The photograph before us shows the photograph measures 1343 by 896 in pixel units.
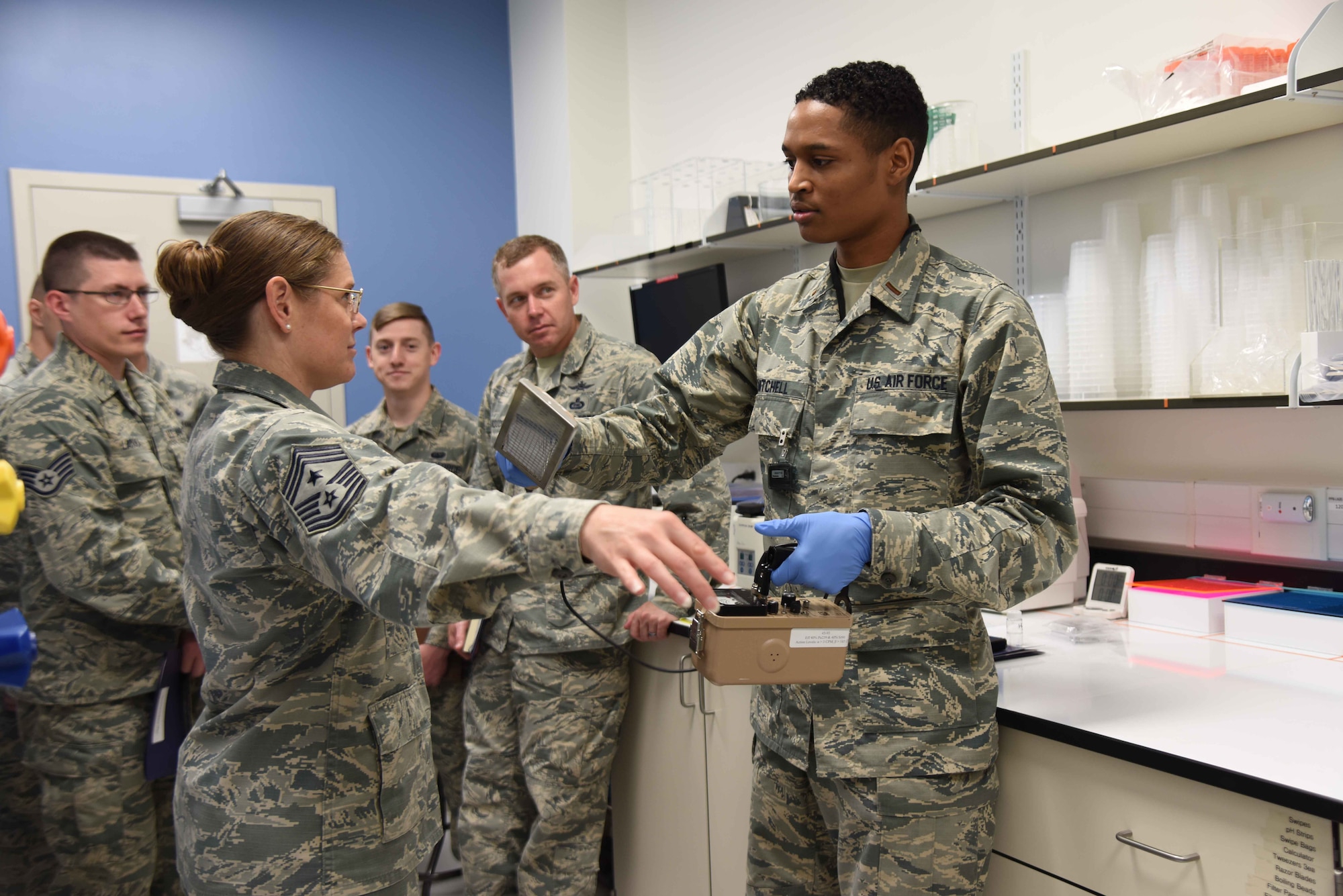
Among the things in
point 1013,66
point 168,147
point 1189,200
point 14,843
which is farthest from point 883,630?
point 168,147

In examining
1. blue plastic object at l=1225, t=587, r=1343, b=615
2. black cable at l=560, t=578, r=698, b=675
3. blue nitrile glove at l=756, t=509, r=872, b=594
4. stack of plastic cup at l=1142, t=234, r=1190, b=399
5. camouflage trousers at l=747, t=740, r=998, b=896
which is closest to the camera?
blue nitrile glove at l=756, t=509, r=872, b=594

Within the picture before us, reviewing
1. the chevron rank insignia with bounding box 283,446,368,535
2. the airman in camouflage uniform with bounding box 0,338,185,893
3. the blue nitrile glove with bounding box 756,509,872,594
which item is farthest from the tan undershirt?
the airman in camouflage uniform with bounding box 0,338,185,893

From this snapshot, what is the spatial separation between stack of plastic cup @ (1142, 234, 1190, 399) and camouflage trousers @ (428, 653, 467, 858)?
202 cm

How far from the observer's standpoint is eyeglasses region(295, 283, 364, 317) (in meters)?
1.27

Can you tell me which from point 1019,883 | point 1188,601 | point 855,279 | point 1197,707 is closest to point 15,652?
point 855,279

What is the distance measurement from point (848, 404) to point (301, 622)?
0.82 metres

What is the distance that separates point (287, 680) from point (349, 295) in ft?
1.71

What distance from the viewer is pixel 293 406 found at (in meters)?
1.24

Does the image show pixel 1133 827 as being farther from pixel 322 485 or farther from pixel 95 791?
pixel 95 791

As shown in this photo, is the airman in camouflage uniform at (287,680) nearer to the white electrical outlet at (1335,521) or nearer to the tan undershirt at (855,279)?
the tan undershirt at (855,279)

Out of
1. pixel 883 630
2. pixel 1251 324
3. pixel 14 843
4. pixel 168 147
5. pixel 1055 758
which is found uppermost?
pixel 168 147

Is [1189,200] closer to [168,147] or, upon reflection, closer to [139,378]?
[139,378]

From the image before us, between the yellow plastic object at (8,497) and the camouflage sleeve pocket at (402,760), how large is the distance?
1.82ft

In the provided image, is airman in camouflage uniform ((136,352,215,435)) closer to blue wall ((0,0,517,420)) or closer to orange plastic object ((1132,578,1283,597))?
blue wall ((0,0,517,420))
